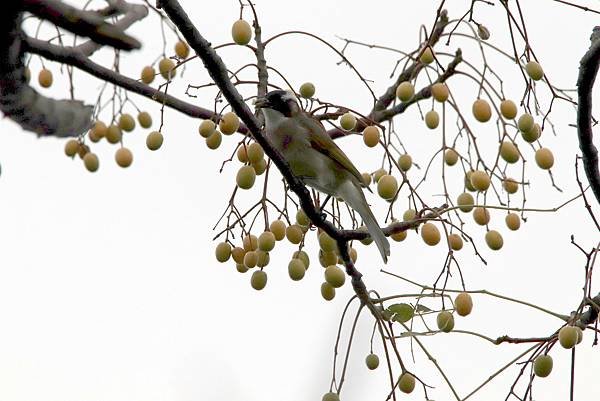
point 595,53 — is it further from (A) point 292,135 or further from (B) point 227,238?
(A) point 292,135

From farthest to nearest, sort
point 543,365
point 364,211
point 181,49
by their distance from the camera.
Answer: point 181,49 < point 364,211 < point 543,365

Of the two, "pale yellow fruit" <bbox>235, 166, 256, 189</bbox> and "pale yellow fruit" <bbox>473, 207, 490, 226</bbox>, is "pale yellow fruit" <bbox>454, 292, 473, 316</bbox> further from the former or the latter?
"pale yellow fruit" <bbox>235, 166, 256, 189</bbox>

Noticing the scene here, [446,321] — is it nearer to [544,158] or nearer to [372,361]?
[372,361]

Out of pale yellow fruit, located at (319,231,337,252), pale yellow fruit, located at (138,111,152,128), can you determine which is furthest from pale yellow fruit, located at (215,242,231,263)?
pale yellow fruit, located at (138,111,152,128)

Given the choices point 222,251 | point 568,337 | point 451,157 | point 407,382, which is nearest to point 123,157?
point 222,251

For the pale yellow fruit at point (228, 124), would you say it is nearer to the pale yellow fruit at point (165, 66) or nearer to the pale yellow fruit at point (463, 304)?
the pale yellow fruit at point (165, 66)

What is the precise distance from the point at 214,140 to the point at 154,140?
1.55 feet

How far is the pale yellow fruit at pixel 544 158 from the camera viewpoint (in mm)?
3283

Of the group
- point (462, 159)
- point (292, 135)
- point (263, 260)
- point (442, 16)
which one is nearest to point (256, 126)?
point (263, 260)

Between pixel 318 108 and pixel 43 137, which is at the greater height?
pixel 318 108

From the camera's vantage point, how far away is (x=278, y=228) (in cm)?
315

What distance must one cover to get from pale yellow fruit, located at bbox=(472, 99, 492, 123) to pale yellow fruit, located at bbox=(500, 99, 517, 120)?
51 millimetres

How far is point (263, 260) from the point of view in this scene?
3143 mm

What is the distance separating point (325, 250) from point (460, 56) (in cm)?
107
